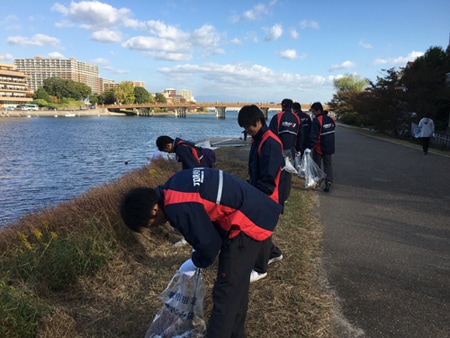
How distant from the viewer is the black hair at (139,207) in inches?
82.3

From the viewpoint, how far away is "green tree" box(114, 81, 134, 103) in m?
130

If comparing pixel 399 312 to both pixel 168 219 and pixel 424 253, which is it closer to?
pixel 424 253

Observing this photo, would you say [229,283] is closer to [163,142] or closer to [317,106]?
[163,142]

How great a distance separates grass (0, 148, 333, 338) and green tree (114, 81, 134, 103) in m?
132

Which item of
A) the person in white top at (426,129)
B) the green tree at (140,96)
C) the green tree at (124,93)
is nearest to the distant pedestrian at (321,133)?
the person in white top at (426,129)

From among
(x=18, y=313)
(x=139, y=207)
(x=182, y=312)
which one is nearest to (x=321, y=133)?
(x=182, y=312)

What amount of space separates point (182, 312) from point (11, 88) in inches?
4896

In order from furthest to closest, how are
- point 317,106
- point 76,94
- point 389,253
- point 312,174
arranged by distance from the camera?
point 76,94, point 312,174, point 317,106, point 389,253

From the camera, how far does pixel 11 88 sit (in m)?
106

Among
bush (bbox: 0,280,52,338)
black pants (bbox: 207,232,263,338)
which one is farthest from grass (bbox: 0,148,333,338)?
black pants (bbox: 207,232,263,338)

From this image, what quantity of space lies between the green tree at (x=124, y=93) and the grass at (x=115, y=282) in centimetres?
13200

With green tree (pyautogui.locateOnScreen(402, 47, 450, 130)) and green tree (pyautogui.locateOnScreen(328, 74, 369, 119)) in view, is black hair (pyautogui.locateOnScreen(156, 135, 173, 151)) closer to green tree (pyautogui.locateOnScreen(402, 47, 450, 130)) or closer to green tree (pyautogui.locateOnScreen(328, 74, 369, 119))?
green tree (pyautogui.locateOnScreen(402, 47, 450, 130))

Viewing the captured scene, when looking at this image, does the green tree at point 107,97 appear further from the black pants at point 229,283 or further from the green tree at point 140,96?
the black pants at point 229,283

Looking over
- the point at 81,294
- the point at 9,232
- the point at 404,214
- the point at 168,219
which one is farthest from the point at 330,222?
the point at 9,232
